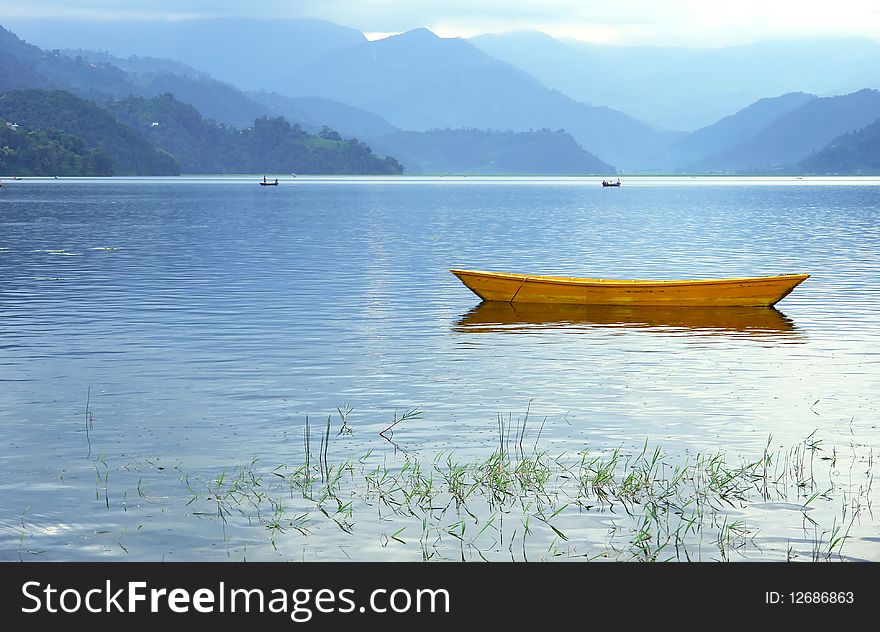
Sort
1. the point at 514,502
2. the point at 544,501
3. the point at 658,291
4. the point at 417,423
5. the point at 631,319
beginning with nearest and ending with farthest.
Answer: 1. the point at 514,502
2. the point at 544,501
3. the point at 417,423
4. the point at 631,319
5. the point at 658,291

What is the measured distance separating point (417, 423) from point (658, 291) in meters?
22.5

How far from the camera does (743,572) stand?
637 inches

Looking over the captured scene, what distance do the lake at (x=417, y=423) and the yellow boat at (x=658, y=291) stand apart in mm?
796

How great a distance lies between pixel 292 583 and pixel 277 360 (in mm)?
19303

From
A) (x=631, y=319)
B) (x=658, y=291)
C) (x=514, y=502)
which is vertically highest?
(x=658, y=291)

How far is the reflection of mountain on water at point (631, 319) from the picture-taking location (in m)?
42.1

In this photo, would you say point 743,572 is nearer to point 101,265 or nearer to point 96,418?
point 96,418

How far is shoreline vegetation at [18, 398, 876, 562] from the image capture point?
17.7 meters

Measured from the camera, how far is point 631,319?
44.5m

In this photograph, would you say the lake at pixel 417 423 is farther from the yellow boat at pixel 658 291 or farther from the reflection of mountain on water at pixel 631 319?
the yellow boat at pixel 658 291

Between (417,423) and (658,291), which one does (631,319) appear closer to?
(658,291)

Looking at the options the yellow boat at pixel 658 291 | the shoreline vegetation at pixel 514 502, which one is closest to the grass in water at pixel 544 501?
the shoreline vegetation at pixel 514 502

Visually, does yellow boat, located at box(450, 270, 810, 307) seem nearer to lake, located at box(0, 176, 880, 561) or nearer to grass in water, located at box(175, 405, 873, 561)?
lake, located at box(0, 176, 880, 561)

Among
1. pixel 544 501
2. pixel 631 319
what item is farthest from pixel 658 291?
pixel 544 501
